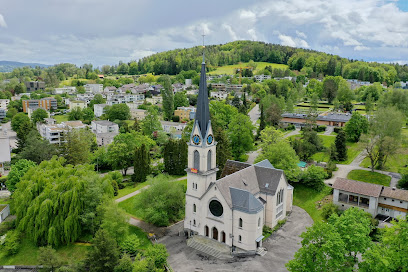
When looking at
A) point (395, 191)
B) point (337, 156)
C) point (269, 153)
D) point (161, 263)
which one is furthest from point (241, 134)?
point (161, 263)

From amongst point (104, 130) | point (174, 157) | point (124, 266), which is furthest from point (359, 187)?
point (104, 130)

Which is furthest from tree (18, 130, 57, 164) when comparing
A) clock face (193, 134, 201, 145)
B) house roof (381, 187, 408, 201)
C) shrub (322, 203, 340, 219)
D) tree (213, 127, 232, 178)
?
house roof (381, 187, 408, 201)

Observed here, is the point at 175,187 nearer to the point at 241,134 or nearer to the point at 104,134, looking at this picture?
the point at 241,134

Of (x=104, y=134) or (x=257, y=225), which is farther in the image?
(x=104, y=134)

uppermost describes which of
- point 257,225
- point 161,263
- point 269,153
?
point 269,153

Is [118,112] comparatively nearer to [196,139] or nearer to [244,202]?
[196,139]

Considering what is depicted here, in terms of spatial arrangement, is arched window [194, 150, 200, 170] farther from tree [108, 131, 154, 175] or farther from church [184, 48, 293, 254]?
tree [108, 131, 154, 175]
